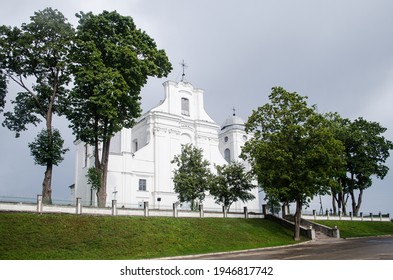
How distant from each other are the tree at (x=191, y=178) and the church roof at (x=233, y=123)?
22.9m

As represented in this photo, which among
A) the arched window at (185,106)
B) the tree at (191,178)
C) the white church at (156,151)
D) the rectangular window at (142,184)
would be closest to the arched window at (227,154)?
the white church at (156,151)

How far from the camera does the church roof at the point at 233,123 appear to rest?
2387 inches

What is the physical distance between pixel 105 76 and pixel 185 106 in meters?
25.3

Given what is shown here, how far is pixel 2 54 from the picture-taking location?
2739 cm

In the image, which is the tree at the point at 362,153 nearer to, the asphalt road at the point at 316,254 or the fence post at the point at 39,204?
the asphalt road at the point at 316,254

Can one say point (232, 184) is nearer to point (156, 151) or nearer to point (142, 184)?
point (142, 184)

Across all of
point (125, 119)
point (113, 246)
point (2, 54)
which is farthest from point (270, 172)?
point (2, 54)

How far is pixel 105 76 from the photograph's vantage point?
2730cm

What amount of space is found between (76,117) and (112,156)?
1581cm

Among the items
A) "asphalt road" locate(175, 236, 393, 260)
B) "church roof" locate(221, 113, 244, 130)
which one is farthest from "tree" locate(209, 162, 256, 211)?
"church roof" locate(221, 113, 244, 130)

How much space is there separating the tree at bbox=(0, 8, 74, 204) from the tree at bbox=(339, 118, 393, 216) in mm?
35455

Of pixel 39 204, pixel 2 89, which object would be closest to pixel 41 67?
pixel 2 89
